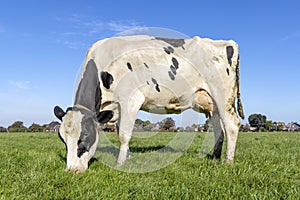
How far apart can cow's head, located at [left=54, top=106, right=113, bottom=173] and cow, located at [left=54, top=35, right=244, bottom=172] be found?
29cm

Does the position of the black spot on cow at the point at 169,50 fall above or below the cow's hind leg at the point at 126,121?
above

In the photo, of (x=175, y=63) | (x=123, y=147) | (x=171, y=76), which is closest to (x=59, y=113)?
(x=123, y=147)

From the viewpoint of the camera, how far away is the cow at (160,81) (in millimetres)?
6438

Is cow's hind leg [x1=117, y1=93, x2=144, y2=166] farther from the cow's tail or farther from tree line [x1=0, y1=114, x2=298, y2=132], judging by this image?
the cow's tail

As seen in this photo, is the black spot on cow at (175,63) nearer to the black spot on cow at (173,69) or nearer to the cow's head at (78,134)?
the black spot on cow at (173,69)

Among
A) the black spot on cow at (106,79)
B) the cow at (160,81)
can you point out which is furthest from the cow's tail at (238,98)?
the black spot on cow at (106,79)

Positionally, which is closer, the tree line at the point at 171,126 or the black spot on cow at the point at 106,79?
the black spot on cow at the point at 106,79

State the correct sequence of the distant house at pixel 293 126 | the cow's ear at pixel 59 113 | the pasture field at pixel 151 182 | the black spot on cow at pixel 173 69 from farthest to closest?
the distant house at pixel 293 126, the black spot on cow at pixel 173 69, the cow's ear at pixel 59 113, the pasture field at pixel 151 182

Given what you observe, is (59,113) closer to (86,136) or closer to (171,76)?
(86,136)

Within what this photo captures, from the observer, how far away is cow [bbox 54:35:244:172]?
644cm

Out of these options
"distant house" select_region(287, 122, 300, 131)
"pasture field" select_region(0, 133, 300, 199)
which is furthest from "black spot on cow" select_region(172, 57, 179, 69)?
"distant house" select_region(287, 122, 300, 131)

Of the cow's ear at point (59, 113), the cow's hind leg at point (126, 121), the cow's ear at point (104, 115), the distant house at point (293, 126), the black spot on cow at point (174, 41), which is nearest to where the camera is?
the cow's ear at point (59, 113)

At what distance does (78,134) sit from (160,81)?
2.45 m

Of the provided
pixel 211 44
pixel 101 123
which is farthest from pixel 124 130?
pixel 211 44
